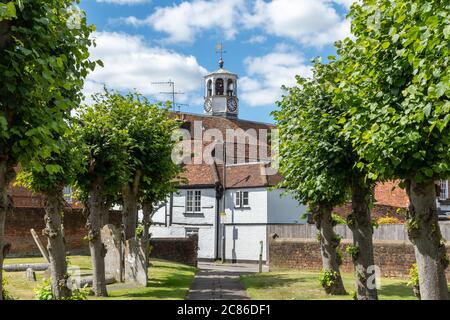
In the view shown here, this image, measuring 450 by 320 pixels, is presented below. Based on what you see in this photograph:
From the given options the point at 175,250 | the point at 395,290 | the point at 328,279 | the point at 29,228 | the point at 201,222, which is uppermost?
the point at 201,222

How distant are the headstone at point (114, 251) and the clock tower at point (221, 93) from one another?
4710 centimetres

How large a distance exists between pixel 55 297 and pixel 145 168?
875 centimetres

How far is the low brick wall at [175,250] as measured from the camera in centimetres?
3497

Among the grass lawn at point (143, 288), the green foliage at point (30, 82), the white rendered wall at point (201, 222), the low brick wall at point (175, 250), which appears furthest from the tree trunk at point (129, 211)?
the white rendered wall at point (201, 222)

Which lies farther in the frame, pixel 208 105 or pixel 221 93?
pixel 208 105

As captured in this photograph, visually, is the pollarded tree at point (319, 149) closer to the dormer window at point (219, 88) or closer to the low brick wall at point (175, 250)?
the low brick wall at point (175, 250)

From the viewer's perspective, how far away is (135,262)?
20797 mm

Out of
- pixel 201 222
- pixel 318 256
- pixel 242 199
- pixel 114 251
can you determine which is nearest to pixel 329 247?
pixel 114 251

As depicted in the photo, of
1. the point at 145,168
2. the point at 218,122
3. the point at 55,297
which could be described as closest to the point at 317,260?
the point at 145,168

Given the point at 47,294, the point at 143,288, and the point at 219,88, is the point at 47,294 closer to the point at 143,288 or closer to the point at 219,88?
the point at 143,288

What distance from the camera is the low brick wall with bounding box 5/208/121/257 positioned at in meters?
31.6

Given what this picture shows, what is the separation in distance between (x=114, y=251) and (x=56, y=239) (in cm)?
699

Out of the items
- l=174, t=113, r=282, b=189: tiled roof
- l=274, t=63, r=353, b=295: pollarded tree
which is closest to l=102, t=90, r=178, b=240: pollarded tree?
l=274, t=63, r=353, b=295: pollarded tree
